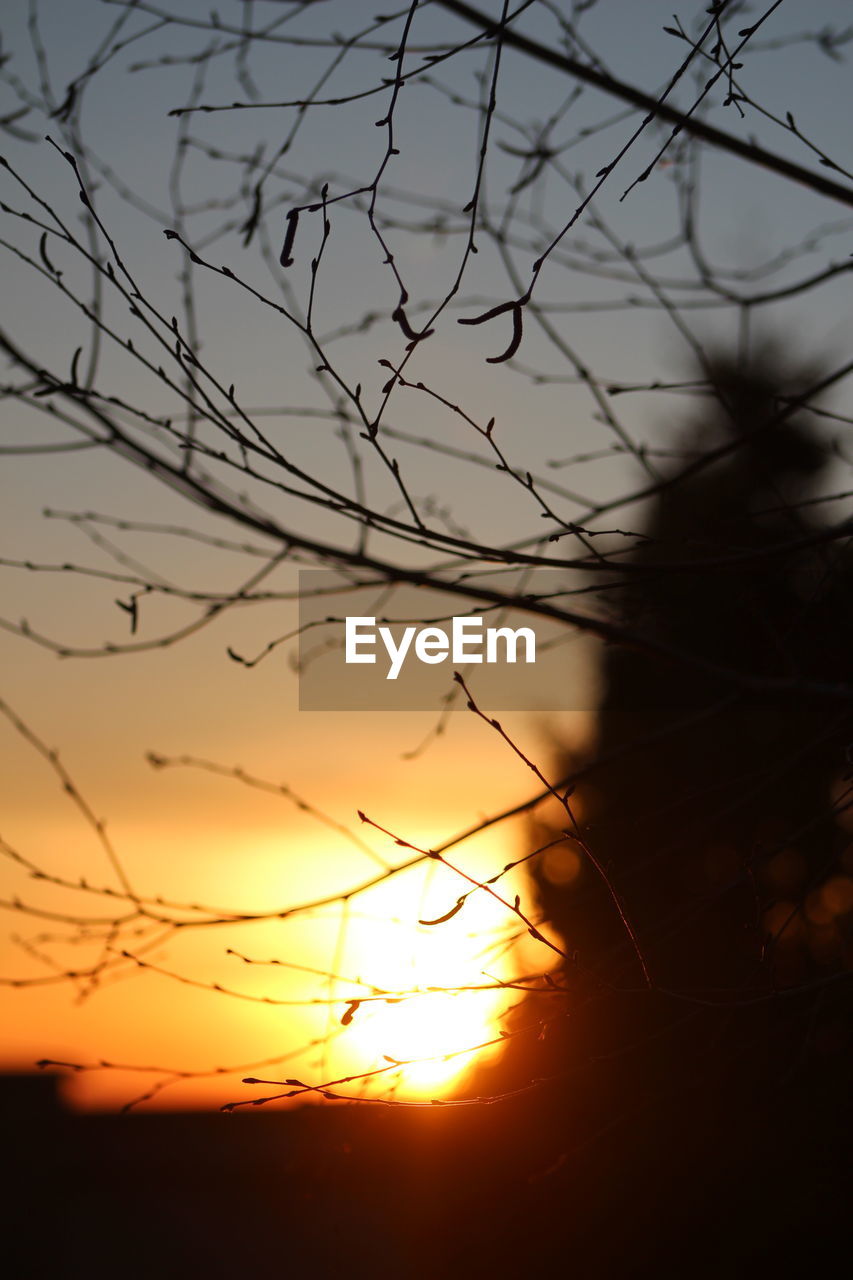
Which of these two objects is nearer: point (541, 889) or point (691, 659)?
point (691, 659)

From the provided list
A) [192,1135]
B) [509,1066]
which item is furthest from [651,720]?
[192,1135]

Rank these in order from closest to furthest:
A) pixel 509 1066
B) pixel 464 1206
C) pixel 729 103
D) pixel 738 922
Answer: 1. pixel 729 103
2. pixel 509 1066
3. pixel 464 1206
4. pixel 738 922

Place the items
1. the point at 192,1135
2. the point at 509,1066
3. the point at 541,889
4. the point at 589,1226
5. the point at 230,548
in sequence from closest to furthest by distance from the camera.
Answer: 1. the point at 230,548
2. the point at 509,1066
3. the point at 589,1226
4. the point at 541,889
5. the point at 192,1135

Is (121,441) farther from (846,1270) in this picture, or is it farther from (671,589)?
(846,1270)

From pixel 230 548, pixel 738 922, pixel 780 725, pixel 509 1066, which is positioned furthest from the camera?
pixel 780 725

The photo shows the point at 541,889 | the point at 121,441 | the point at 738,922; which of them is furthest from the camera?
the point at 541,889

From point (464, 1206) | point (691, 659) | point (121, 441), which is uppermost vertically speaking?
point (121, 441)

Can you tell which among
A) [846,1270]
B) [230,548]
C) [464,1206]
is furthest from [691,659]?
[846,1270]

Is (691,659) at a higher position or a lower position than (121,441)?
lower

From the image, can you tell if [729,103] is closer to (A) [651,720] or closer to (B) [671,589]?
(B) [671,589]
